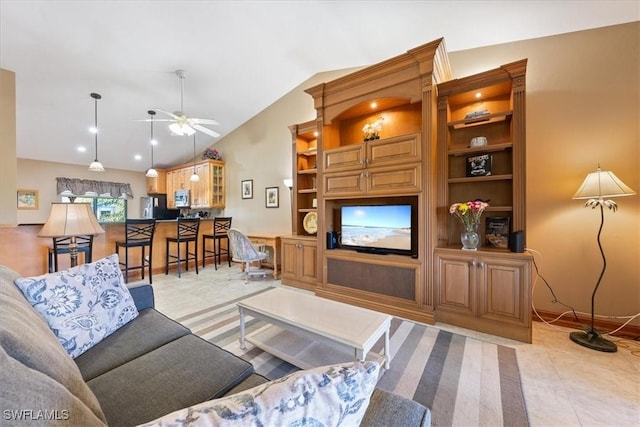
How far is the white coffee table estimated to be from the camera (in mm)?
1631

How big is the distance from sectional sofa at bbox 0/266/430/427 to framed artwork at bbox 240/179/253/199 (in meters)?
4.06

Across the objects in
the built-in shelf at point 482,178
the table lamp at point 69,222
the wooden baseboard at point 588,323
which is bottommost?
the wooden baseboard at point 588,323

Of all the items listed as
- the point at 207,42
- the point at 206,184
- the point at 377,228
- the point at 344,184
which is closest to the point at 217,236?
the point at 206,184

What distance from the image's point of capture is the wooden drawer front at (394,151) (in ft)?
8.87

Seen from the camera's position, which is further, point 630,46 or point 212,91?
point 212,91

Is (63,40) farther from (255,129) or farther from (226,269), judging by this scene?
(226,269)

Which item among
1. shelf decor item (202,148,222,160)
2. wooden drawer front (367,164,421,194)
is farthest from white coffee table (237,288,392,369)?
shelf decor item (202,148,222,160)

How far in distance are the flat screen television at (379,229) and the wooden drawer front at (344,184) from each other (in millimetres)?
253

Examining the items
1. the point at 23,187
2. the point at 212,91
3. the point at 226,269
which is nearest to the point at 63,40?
the point at 212,91

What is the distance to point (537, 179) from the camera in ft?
8.85

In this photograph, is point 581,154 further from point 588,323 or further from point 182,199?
point 182,199

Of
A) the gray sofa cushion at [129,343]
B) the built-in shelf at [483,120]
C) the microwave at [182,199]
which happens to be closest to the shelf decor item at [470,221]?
the built-in shelf at [483,120]

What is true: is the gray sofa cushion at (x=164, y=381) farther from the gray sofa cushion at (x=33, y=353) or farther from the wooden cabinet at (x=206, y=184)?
the wooden cabinet at (x=206, y=184)

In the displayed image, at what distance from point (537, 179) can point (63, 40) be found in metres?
5.78
